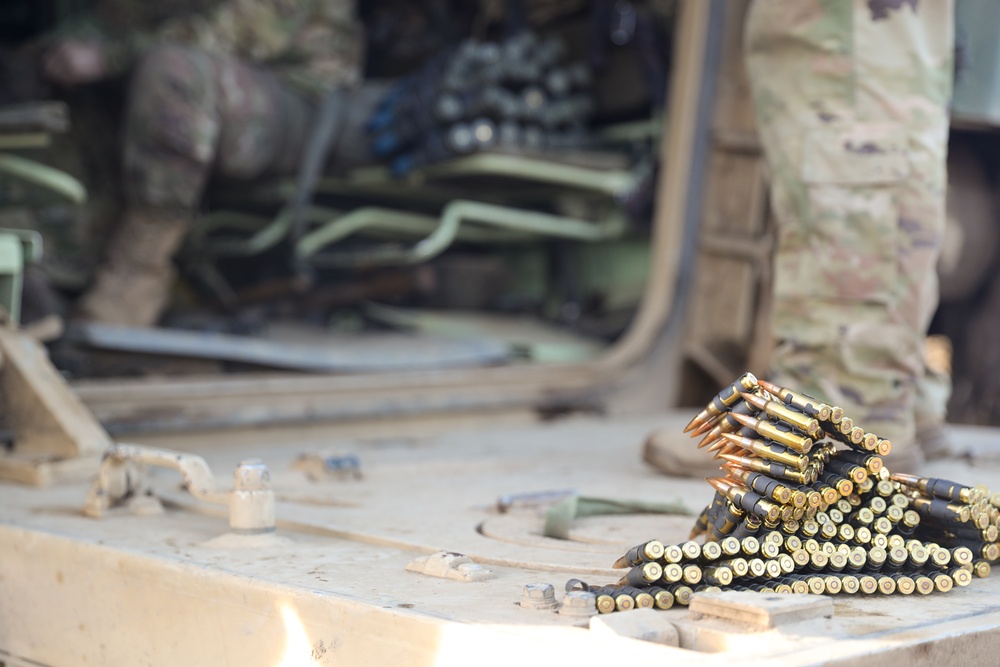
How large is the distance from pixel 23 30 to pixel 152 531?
10.5 ft

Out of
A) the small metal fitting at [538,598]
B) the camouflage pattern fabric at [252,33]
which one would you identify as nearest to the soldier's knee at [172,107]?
the camouflage pattern fabric at [252,33]

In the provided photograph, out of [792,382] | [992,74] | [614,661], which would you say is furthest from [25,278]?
[614,661]

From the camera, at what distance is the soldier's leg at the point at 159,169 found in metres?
3.68

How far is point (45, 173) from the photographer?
9.87 feet

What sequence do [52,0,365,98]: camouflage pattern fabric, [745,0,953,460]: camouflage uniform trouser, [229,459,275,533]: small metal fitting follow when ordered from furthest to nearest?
1. [52,0,365,98]: camouflage pattern fabric
2. [745,0,953,460]: camouflage uniform trouser
3. [229,459,275,533]: small metal fitting

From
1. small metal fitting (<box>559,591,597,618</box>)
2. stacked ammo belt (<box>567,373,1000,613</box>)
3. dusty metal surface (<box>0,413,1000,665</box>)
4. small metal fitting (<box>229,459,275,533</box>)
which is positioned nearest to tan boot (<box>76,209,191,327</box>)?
dusty metal surface (<box>0,413,1000,665</box>)

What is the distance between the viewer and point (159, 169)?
3.68 m

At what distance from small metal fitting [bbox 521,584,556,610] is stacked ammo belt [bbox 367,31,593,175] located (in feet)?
9.31

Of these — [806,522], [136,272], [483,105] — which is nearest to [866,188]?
[806,522]

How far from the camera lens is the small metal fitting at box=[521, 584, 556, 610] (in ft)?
4.45

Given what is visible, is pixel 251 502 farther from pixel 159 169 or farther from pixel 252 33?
pixel 252 33

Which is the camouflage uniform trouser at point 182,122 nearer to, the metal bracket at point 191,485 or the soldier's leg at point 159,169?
the soldier's leg at point 159,169

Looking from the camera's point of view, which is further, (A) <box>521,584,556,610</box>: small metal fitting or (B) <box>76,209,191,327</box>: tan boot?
(B) <box>76,209,191,327</box>: tan boot

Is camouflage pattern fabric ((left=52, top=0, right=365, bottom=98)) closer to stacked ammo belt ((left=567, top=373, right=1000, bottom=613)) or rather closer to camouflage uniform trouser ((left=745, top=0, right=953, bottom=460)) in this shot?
camouflage uniform trouser ((left=745, top=0, right=953, bottom=460))
